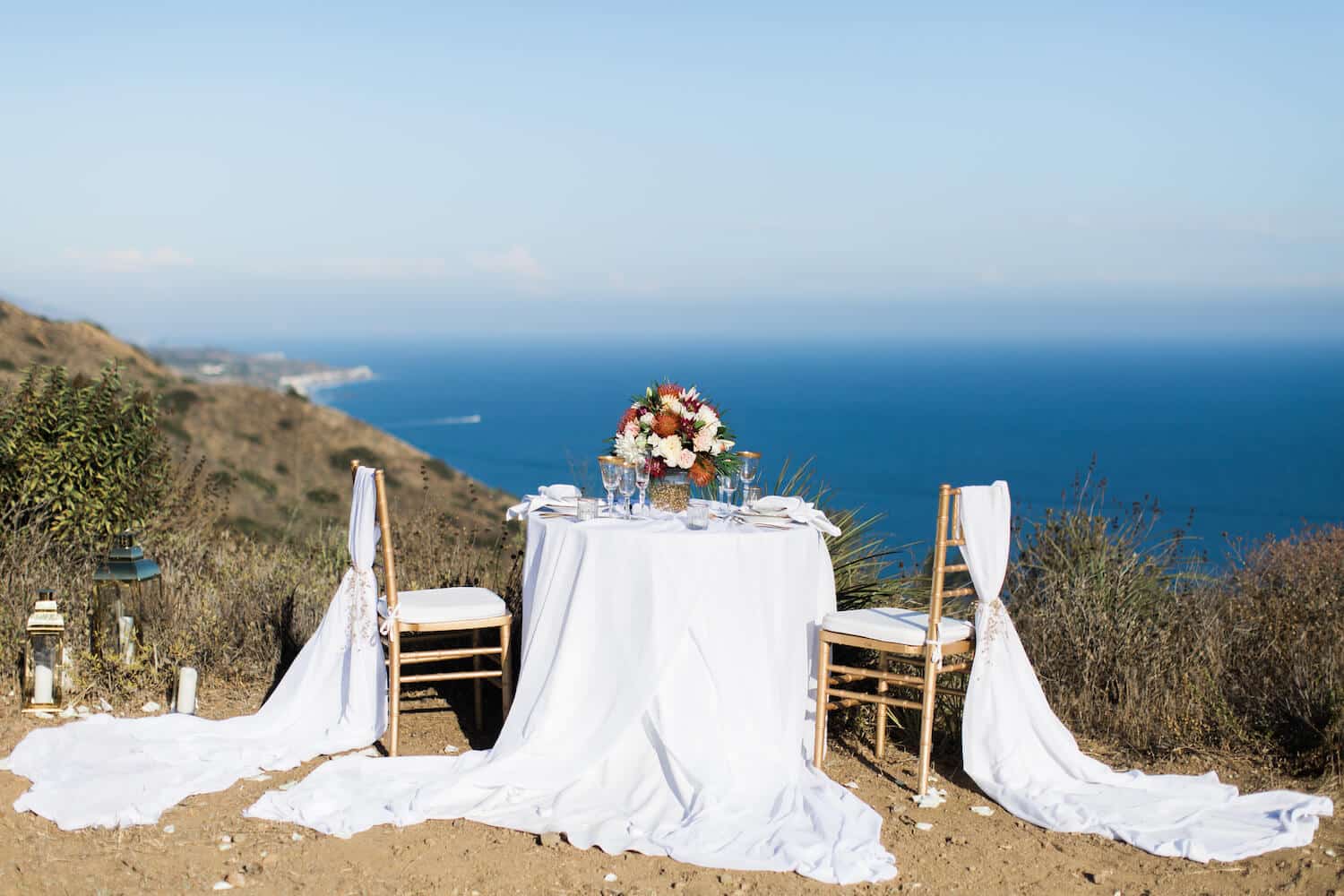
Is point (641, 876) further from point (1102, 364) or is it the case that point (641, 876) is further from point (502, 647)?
point (1102, 364)

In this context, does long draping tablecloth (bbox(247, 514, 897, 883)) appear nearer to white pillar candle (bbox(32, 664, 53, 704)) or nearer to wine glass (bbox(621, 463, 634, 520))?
wine glass (bbox(621, 463, 634, 520))

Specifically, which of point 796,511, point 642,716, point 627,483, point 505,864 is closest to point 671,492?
point 627,483

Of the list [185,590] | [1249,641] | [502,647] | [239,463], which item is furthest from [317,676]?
[239,463]

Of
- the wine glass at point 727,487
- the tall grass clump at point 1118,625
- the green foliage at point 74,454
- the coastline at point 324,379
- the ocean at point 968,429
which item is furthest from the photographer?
the coastline at point 324,379

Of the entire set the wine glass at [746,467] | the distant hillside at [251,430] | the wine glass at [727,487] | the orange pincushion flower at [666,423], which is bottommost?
the distant hillside at [251,430]

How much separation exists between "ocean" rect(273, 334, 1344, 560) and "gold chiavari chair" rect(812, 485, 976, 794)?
1.19 meters

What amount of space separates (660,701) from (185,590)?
10.3 ft

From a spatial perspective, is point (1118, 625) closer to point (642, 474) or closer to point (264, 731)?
point (642, 474)

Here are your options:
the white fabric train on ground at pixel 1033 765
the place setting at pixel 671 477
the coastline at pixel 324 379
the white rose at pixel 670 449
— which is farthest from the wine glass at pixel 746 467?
the coastline at pixel 324 379

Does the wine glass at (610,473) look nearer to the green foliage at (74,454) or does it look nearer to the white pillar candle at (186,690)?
the white pillar candle at (186,690)

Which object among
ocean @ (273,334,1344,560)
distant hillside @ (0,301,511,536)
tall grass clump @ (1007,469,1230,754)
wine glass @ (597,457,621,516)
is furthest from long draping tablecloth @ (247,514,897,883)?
distant hillside @ (0,301,511,536)

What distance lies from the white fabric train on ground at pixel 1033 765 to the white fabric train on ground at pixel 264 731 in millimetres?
2410

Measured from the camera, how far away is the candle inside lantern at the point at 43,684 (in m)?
5.03

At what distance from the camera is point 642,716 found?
4102 millimetres
